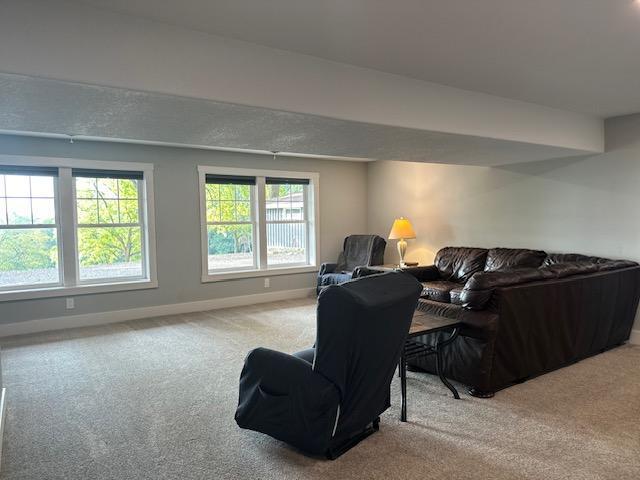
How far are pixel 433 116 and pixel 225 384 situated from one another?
268 centimetres

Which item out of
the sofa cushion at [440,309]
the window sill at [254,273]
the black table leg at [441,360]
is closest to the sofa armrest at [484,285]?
the sofa cushion at [440,309]

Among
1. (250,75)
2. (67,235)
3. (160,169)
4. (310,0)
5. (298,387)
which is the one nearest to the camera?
(310,0)

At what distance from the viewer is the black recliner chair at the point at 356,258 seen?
7.03 m

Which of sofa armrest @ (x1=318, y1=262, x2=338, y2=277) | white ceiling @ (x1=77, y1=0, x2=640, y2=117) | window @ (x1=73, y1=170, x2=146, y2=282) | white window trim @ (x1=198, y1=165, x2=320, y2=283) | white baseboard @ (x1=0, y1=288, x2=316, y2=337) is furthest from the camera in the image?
sofa armrest @ (x1=318, y1=262, x2=338, y2=277)

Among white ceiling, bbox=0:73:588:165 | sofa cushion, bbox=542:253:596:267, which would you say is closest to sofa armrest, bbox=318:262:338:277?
white ceiling, bbox=0:73:588:165

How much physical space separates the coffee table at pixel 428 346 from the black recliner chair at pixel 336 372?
35 cm

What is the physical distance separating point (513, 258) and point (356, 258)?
8.83 feet

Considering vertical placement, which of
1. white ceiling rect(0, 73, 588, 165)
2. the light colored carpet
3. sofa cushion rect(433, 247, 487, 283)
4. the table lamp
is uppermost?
white ceiling rect(0, 73, 588, 165)

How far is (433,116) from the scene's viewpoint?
3.34 metres

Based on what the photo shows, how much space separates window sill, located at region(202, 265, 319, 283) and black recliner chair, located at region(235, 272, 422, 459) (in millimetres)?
4045

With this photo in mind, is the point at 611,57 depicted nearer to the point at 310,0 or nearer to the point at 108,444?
the point at 310,0

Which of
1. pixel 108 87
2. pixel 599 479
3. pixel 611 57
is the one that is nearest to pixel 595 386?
pixel 599 479

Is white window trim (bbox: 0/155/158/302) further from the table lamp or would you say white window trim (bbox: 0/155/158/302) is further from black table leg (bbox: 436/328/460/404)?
black table leg (bbox: 436/328/460/404)

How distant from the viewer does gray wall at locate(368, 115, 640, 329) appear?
4.66 m
